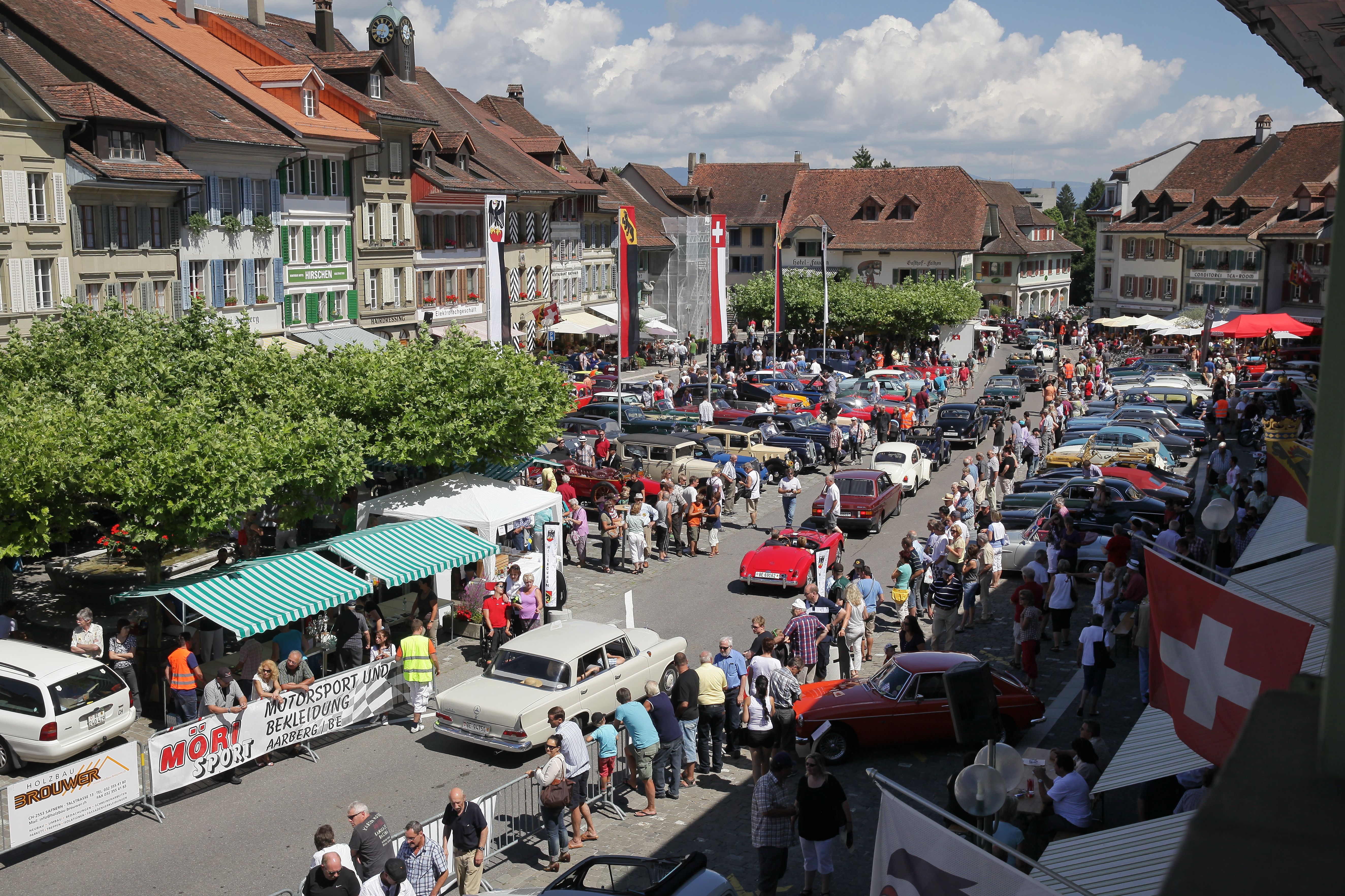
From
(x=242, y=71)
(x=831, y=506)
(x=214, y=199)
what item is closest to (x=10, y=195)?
(x=214, y=199)

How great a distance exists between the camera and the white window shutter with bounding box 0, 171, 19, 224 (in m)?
32.5

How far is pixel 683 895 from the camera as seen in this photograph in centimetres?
1067

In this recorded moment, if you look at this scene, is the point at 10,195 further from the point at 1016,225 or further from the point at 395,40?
the point at 1016,225

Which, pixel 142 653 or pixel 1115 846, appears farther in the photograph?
pixel 142 653

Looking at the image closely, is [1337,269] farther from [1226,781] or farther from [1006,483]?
[1006,483]

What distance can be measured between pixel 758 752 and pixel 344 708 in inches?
236

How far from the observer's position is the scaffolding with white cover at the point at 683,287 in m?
67.2

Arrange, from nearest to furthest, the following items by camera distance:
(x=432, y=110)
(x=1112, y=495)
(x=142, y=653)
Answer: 1. (x=142, y=653)
2. (x=1112, y=495)
3. (x=432, y=110)

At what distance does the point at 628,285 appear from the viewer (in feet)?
121

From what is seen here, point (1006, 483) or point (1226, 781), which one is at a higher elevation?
point (1226, 781)

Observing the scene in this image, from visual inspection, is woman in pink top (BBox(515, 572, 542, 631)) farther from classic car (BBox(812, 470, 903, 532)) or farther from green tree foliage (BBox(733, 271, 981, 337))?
green tree foliage (BBox(733, 271, 981, 337))

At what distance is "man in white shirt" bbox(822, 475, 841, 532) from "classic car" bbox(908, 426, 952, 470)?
896cm

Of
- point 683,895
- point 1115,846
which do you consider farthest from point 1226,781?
point 683,895

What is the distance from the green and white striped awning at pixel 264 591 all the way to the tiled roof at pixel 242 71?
2806cm
